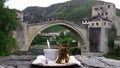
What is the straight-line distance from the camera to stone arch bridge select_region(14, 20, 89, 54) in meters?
41.4

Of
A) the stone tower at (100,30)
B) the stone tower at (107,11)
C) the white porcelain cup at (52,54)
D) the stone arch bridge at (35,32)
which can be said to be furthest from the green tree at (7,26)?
the stone tower at (107,11)

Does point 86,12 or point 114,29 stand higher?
point 86,12

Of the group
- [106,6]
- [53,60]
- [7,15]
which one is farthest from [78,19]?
[53,60]

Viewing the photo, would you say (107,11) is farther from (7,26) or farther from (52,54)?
(52,54)

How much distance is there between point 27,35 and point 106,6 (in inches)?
674

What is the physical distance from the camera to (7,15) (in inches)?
1051

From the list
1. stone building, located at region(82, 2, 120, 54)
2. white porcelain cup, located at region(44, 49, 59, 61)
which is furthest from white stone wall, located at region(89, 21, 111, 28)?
white porcelain cup, located at region(44, 49, 59, 61)

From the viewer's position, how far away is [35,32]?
4478cm

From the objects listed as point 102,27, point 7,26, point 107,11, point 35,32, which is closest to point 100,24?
point 102,27

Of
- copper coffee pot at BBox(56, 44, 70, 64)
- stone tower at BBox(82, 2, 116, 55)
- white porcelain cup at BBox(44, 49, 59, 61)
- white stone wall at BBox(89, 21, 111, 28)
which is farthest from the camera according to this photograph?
stone tower at BBox(82, 2, 116, 55)

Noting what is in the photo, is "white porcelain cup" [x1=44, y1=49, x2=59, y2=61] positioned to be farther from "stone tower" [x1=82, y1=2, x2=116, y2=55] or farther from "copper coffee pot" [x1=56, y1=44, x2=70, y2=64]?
"stone tower" [x1=82, y1=2, x2=116, y2=55]

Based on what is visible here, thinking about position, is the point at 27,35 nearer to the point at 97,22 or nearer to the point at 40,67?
the point at 97,22

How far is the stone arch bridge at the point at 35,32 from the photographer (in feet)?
136

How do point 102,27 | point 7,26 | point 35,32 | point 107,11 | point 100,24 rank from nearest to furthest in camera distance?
point 7,26 < point 35,32 < point 102,27 < point 100,24 < point 107,11
